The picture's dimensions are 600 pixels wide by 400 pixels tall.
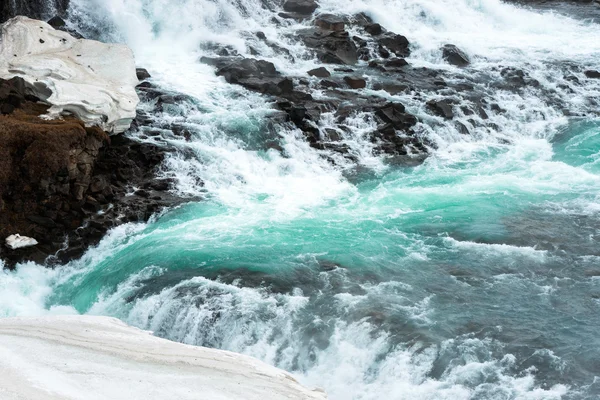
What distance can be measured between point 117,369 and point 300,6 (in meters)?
21.9

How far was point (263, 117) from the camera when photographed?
1956 cm

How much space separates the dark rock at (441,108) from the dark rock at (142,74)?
7847 mm

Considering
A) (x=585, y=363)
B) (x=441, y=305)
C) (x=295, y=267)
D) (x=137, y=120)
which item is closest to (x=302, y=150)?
(x=137, y=120)

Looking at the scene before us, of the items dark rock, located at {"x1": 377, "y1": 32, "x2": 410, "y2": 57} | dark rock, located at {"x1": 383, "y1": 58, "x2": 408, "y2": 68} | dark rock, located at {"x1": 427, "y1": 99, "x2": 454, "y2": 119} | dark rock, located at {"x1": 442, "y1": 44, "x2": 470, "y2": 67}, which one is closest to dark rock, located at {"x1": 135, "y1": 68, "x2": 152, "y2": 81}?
dark rock, located at {"x1": 383, "y1": 58, "x2": 408, "y2": 68}

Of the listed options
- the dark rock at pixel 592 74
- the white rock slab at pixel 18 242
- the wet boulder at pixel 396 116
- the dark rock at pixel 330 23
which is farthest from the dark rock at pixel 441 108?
the white rock slab at pixel 18 242

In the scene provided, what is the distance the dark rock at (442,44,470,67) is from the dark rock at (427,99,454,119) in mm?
4109

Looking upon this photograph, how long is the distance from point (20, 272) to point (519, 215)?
400 inches

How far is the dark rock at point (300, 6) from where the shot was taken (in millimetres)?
27531

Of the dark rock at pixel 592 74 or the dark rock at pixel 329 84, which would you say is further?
the dark rock at pixel 592 74

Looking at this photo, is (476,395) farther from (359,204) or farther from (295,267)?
(359,204)

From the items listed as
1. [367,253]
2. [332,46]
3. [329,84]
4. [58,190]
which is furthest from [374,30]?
[58,190]

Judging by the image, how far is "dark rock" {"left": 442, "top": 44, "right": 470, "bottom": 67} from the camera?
2493 centimetres

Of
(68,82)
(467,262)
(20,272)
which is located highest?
(68,82)

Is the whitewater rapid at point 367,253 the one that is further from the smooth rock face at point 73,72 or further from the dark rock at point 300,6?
the dark rock at point 300,6
